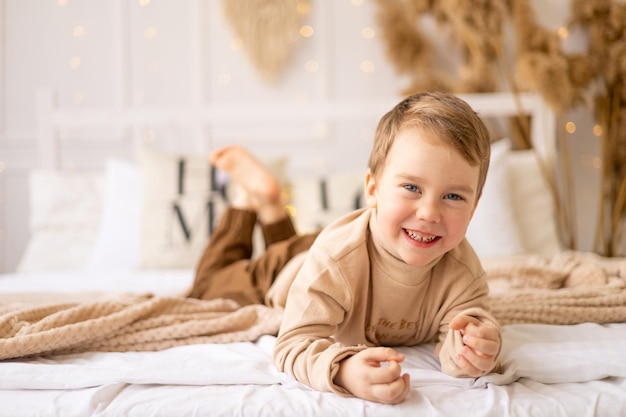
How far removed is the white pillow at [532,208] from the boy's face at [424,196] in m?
1.25

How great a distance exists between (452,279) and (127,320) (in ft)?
1.78

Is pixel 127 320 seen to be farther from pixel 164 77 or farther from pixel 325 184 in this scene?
pixel 164 77

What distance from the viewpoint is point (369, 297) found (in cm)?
103

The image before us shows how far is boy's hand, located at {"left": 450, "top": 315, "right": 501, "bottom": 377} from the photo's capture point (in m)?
0.87

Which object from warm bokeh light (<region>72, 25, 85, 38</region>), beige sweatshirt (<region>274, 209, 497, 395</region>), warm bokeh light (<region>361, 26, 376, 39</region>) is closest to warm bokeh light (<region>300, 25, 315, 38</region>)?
warm bokeh light (<region>361, 26, 376, 39</region>)

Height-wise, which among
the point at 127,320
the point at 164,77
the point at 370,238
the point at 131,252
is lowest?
the point at 131,252

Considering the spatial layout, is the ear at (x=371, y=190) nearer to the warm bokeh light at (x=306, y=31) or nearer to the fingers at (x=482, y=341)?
the fingers at (x=482, y=341)

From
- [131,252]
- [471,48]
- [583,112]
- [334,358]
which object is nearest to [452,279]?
[334,358]

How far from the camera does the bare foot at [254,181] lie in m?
1.65

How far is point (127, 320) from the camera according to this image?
1098mm

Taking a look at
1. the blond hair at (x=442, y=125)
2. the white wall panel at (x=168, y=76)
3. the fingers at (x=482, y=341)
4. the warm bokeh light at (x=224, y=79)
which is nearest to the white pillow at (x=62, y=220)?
the white wall panel at (x=168, y=76)

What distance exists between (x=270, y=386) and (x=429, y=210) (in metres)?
0.33

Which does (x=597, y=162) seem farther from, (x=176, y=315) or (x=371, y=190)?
(x=176, y=315)

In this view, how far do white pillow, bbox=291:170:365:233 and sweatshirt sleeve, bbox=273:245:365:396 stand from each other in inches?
44.7
